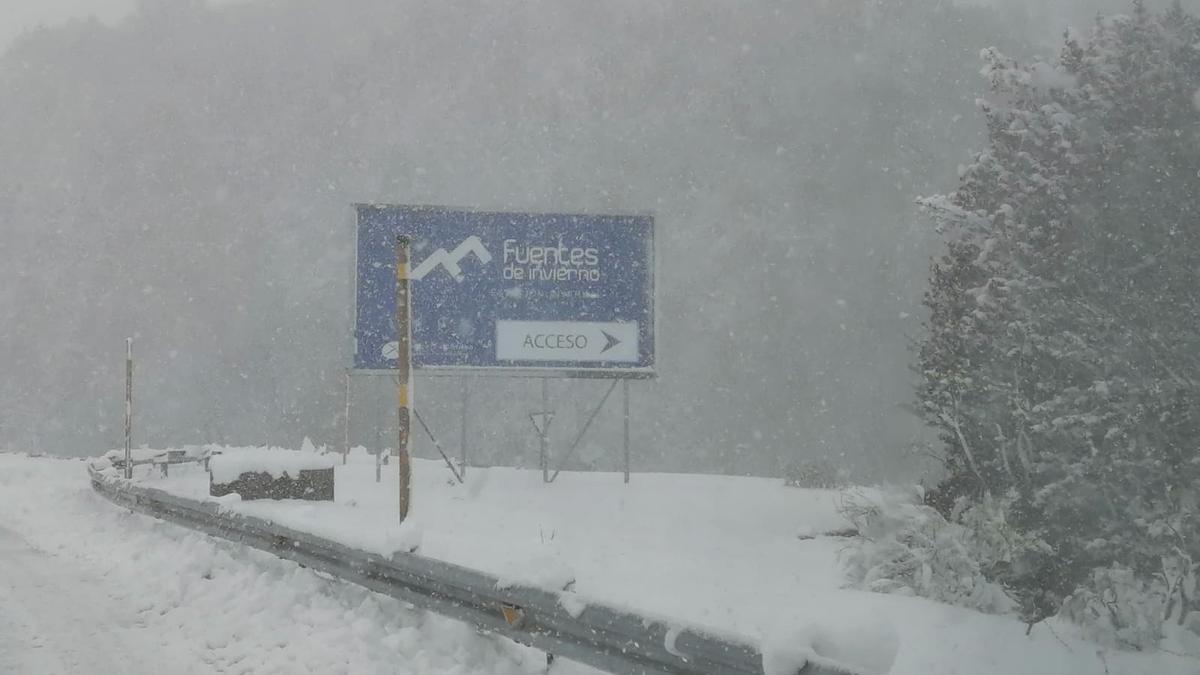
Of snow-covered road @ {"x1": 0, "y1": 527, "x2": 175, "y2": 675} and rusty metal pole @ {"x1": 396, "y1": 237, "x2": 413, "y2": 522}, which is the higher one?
rusty metal pole @ {"x1": 396, "y1": 237, "x2": 413, "y2": 522}

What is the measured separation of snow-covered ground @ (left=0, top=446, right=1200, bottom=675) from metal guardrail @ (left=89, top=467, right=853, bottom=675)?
0.52 feet

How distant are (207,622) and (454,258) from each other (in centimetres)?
1439

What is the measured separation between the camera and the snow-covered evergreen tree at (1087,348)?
8469mm

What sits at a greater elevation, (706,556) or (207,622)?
(207,622)

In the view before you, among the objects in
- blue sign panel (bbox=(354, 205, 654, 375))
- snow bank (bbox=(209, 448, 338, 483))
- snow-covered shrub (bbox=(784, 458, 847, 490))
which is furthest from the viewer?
snow-covered shrub (bbox=(784, 458, 847, 490))

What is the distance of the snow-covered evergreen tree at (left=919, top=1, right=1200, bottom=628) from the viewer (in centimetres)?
847

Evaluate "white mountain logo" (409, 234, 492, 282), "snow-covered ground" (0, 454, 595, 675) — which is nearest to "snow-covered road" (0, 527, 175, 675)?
"snow-covered ground" (0, 454, 595, 675)

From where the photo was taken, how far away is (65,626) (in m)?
7.40

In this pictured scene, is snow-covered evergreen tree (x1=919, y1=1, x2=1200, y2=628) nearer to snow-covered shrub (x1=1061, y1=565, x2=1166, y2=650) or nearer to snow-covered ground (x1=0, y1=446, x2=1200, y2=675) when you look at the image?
snow-covered shrub (x1=1061, y1=565, x2=1166, y2=650)

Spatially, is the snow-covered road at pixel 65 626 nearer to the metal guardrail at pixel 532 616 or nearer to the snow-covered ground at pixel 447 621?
the snow-covered ground at pixel 447 621

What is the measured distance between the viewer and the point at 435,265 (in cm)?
2109

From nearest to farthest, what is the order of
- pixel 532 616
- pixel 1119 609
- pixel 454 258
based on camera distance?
pixel 532 616
pixel 1119 609
pixel 454 258

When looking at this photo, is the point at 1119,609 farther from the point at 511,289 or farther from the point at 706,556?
the point at 511,289

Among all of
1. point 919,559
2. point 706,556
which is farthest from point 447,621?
point 706,556
